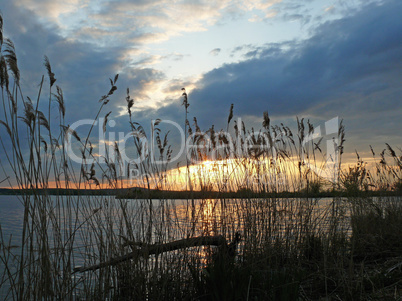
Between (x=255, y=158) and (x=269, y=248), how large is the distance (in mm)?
1473

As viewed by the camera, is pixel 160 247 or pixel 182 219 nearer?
pixel 160 247

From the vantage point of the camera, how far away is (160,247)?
327cm

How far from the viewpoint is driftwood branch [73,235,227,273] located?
3070 millimetres

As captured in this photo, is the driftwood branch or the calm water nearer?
the driftwood branch

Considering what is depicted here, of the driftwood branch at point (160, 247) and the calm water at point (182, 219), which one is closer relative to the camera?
the driftwood branch at point (160, 247)

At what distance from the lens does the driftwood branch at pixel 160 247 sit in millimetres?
3070

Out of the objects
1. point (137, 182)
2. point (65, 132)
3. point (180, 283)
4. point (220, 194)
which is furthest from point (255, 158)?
point (65, 132)

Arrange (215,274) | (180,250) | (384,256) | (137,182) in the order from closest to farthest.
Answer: (215,274) < (180,250) < (137,182) < (384,256)

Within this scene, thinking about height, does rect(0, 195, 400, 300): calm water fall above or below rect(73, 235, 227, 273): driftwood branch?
above

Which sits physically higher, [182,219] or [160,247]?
[182,219]

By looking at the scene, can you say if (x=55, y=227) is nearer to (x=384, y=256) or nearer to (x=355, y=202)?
(x=384, y=256)

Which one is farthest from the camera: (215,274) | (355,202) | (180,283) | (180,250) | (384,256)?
(355,202)

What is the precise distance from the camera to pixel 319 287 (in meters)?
3.36

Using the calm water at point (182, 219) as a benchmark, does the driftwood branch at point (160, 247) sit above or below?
below
